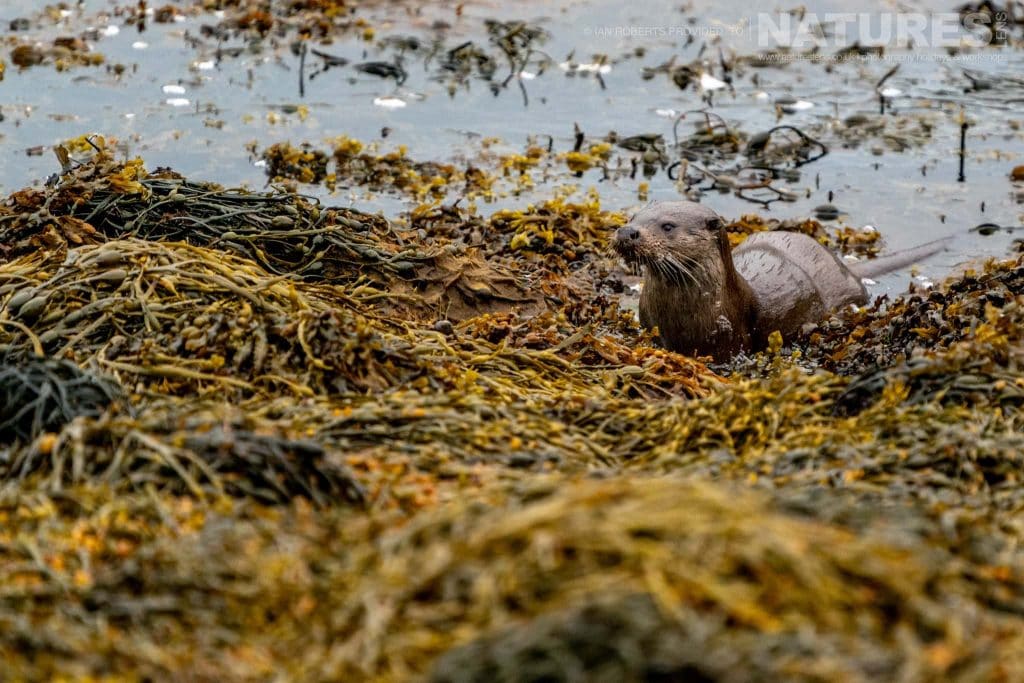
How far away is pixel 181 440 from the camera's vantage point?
3551 mm

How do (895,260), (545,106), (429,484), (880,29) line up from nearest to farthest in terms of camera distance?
(429,484), (895,260), (545,106), (880,29)

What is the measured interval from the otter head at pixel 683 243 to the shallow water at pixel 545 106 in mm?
1759

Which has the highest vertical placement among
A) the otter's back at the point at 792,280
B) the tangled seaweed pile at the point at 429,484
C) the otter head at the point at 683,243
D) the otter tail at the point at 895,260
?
the tangled seaweed pile at the point at 429,484

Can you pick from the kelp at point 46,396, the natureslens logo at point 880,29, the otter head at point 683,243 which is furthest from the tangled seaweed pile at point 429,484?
the natureslens logo at point 880,29

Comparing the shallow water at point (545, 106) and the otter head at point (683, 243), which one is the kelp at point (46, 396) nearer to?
the otter head at point (683, 243)

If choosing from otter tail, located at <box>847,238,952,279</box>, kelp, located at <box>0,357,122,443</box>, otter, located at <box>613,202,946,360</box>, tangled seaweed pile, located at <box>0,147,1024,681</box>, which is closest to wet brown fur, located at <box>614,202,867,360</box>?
otter, located at <box>613,202,946,360</box>

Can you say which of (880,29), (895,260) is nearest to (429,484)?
(895,260)

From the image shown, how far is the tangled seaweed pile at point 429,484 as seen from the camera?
2.61 m

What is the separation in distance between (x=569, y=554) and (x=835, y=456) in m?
1.52

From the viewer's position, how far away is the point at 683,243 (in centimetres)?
688

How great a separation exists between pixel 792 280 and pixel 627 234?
1.17 meters

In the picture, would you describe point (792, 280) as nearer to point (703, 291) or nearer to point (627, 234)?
point (703, 291)

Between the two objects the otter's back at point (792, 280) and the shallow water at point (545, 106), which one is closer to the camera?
the otter's back at point (792, 280)

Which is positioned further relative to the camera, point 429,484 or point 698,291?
point 698,291
